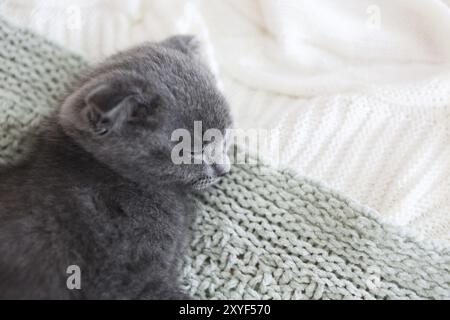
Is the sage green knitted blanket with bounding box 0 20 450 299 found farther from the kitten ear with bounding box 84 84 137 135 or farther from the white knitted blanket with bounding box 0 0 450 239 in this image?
the kitten ear with bounding box 84 84 137 135

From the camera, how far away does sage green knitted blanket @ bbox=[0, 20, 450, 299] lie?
1188 mm

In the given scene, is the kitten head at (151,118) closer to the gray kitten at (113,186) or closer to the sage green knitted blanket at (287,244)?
the gray kitten at (113,186)

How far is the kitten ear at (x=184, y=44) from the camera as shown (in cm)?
133

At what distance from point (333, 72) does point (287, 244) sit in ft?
2.15

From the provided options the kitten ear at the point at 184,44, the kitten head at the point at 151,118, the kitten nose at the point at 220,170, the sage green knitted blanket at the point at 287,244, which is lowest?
the sage green knitted blanket at the point at 287,244

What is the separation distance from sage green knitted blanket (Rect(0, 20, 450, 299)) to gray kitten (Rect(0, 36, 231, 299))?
3.3 inches

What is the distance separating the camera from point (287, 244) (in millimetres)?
1234

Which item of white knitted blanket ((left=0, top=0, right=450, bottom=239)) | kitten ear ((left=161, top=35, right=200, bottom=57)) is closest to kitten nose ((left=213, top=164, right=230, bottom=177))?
white knitted blanket ((left=0, top=0, right=450, bottom=239))

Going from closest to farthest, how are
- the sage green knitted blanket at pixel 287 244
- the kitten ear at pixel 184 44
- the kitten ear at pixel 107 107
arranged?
the kitten ear at pixel 107 107, the sage green knitted blanket at pixel 287 244, the kitten ear at pixel 184 44

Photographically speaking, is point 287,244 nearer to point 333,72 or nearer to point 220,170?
point 220,170

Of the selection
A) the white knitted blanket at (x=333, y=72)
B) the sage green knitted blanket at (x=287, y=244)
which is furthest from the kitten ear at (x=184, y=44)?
the sage green knitted blanket at (x=287, y=244)
